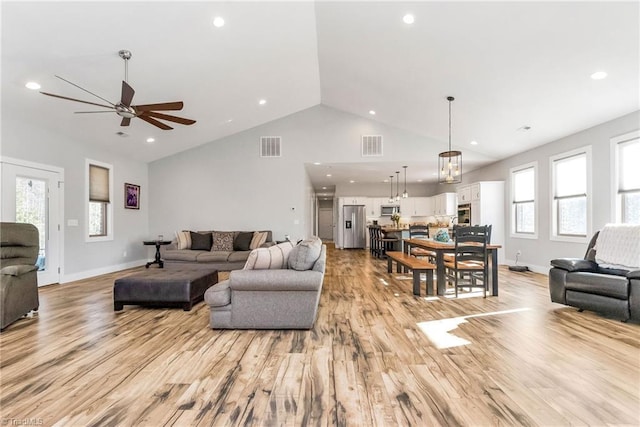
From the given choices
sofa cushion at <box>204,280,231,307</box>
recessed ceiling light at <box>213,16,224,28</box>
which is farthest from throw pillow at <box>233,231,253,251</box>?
recessed ceiling light at <box>213,16,224,28</box>

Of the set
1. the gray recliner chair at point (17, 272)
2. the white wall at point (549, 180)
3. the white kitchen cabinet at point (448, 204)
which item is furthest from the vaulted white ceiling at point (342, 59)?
the white kitchen cabinet at point (448, 204)

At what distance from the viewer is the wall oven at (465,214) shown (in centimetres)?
788

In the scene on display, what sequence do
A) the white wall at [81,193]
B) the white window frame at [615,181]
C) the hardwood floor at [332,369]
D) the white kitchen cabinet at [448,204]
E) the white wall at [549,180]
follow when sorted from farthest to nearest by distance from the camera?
the white kitchen cabinet at [448,204], the white wall at [81,193], the white wall at [549,180], the white window frame at [615,181], the hardwood floor at [332,369]

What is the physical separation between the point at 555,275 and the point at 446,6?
11.2 feet

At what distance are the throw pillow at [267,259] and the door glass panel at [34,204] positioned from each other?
3.90 meters

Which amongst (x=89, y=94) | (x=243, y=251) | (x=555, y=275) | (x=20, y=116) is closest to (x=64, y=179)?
(x=20, y=116)

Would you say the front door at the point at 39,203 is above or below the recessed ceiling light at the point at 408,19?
below

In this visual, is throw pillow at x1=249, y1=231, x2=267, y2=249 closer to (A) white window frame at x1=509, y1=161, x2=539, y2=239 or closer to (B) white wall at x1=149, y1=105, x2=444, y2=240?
(B) white wall at x1=149, y1=105, x2=444, y2=240

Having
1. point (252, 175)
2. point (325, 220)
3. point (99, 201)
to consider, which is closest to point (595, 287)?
point (252, 175)

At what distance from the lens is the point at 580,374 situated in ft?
7.04

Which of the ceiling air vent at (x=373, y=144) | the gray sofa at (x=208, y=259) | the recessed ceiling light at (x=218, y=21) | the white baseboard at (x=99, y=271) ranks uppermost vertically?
the recessed ceiling light at (x=218, y=21)

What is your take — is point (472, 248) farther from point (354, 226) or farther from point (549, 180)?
point (354, 226)

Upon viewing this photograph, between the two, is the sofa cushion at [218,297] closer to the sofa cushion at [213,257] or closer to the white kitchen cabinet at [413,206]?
the sofa cushion at [213,257]

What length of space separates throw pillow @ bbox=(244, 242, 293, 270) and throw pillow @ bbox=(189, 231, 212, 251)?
426cm
